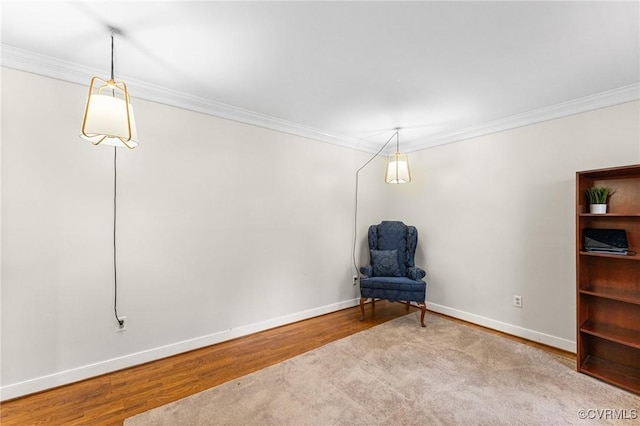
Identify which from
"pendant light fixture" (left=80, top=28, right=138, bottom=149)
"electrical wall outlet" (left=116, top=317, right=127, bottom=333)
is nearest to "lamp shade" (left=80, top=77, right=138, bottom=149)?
"pendant light fixture" (left=80, top=28, right=138, bottom=149)

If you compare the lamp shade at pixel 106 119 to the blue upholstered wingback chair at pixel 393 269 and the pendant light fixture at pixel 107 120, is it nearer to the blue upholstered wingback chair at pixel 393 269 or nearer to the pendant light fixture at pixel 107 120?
the pendant light fixture at pixel 107 120

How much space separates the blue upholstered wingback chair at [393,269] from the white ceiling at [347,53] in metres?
1.72

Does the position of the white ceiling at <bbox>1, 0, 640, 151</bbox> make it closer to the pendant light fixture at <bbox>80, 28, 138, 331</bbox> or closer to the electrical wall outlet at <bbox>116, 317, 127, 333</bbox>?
the pendant light fixture at <bbox>80, 28, 138, 331</bbox>

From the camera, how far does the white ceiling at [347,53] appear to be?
1536 millimetres

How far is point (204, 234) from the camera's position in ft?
9.06

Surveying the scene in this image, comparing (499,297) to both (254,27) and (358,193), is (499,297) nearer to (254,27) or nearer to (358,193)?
(358,193)

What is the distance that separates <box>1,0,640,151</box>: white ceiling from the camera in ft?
5.04

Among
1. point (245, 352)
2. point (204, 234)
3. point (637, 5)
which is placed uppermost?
→ point (637, 5)

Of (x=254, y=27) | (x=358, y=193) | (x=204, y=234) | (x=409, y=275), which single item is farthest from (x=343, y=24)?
(x=409, y=275)

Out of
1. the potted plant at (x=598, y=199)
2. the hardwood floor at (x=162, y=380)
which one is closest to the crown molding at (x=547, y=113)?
the potted plant at (x=598, y=199)

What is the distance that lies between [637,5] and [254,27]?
2.14 metres

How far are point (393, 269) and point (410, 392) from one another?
175 cm

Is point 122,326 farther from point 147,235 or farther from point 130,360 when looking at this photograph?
point 147,235

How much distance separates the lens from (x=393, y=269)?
3.65 metres
